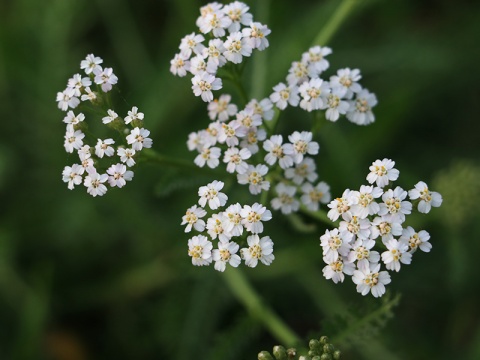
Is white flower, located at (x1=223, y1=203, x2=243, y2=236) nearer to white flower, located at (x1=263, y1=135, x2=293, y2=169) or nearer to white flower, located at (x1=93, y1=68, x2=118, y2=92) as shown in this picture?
white flower, located at (x1=263, y1=135, x2=293, y2=169)

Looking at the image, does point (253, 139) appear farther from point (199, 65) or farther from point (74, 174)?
point (74, 174)

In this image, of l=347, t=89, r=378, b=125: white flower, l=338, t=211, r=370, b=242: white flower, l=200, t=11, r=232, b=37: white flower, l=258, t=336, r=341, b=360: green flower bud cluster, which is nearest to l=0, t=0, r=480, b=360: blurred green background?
l=347, t=89, r=378, b=125: white flower

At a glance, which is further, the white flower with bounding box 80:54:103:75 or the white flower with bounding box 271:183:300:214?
the white flower with bounding box 271:183:300:214

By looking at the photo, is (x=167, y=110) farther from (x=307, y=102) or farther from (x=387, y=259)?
(x=387, y=259)

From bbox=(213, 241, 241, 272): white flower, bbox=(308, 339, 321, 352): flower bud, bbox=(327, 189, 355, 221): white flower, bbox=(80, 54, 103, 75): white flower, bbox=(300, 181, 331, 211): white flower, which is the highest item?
bbox=(80, 54, 103, 75): white flower

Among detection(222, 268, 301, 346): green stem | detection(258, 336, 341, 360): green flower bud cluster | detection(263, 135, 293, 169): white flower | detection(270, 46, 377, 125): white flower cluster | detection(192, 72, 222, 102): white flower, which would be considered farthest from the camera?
detection(222, 268, 301, 346): green stem

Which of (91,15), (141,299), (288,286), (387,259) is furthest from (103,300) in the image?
(387,259)

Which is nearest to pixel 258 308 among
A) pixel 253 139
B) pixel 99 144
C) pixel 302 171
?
pixel 302 171

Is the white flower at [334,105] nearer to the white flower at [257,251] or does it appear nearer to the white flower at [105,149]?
the white flower at [257,251]
